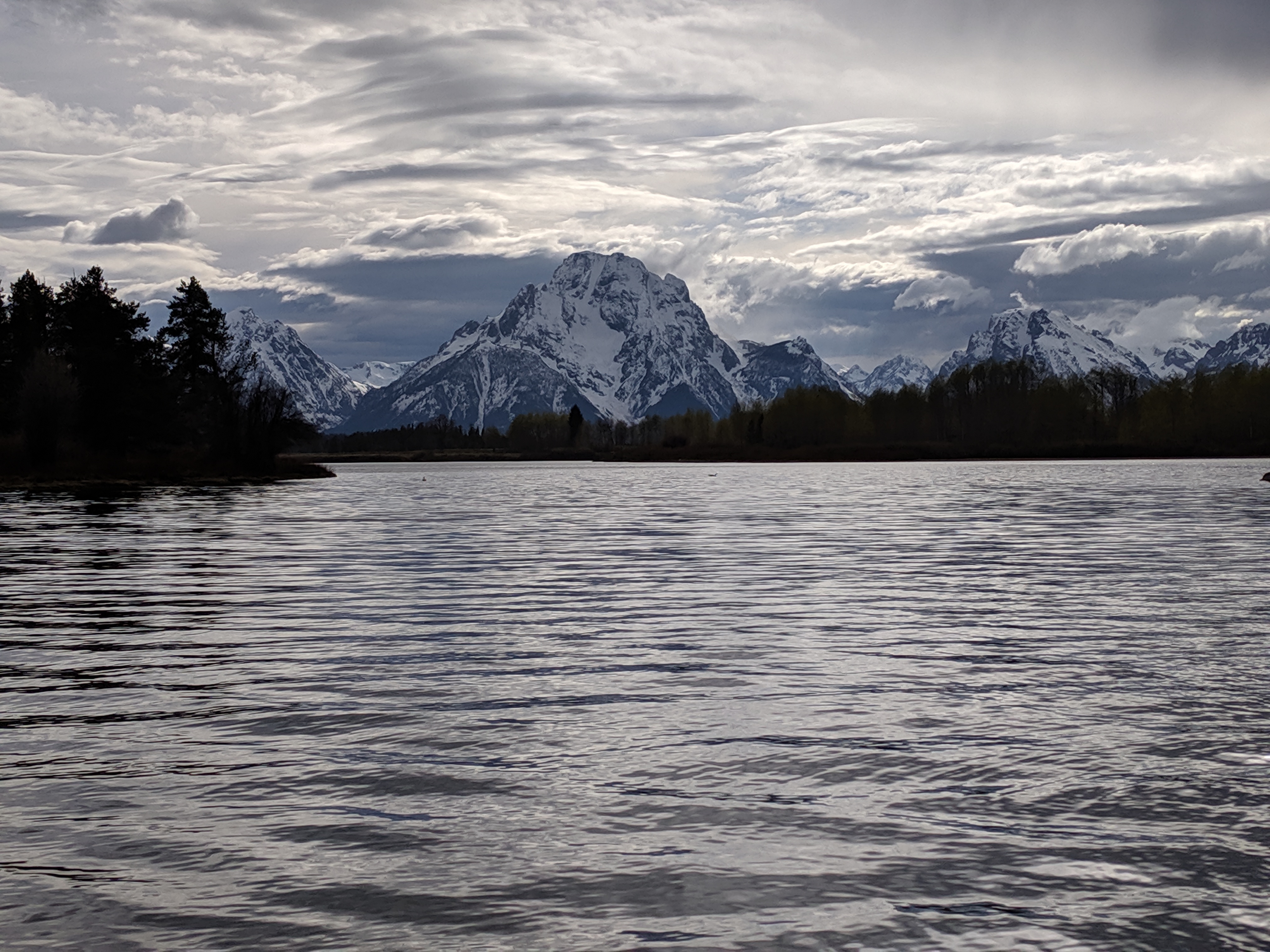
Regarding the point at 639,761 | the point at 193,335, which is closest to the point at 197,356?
the point at 193,335

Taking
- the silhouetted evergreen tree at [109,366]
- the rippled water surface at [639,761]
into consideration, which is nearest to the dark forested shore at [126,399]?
the silhouetted evergreen tree at [109,366]

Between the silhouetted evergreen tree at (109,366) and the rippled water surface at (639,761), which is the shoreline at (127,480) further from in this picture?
the rippled water surface at (639,761)

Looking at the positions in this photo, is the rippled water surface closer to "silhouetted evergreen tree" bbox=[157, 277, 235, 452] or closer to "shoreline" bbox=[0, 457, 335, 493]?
"shoreline" bbox=[0, 457, 335, 493]

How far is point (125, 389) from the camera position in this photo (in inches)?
4003

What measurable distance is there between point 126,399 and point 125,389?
3.29 feet

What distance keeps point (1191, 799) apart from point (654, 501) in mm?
66710

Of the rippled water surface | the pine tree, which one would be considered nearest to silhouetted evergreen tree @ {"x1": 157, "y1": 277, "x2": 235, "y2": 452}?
the pine tree

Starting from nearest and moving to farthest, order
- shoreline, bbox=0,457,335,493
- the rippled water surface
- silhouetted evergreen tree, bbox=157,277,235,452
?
the rippled water surface, shoreline, bbox=0,457,335,493, silhouetted evergreen tree, bbox=157,277,235,452

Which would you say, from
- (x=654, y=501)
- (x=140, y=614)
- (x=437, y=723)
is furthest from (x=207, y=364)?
(x=437, y=723)

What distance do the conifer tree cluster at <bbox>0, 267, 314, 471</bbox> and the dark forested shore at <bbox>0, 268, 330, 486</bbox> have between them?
0.13 metres

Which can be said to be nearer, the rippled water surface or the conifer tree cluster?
the rippled water surface

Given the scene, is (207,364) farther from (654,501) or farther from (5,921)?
(5,921)

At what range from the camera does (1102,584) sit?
26.9 meters

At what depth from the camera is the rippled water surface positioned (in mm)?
7562
